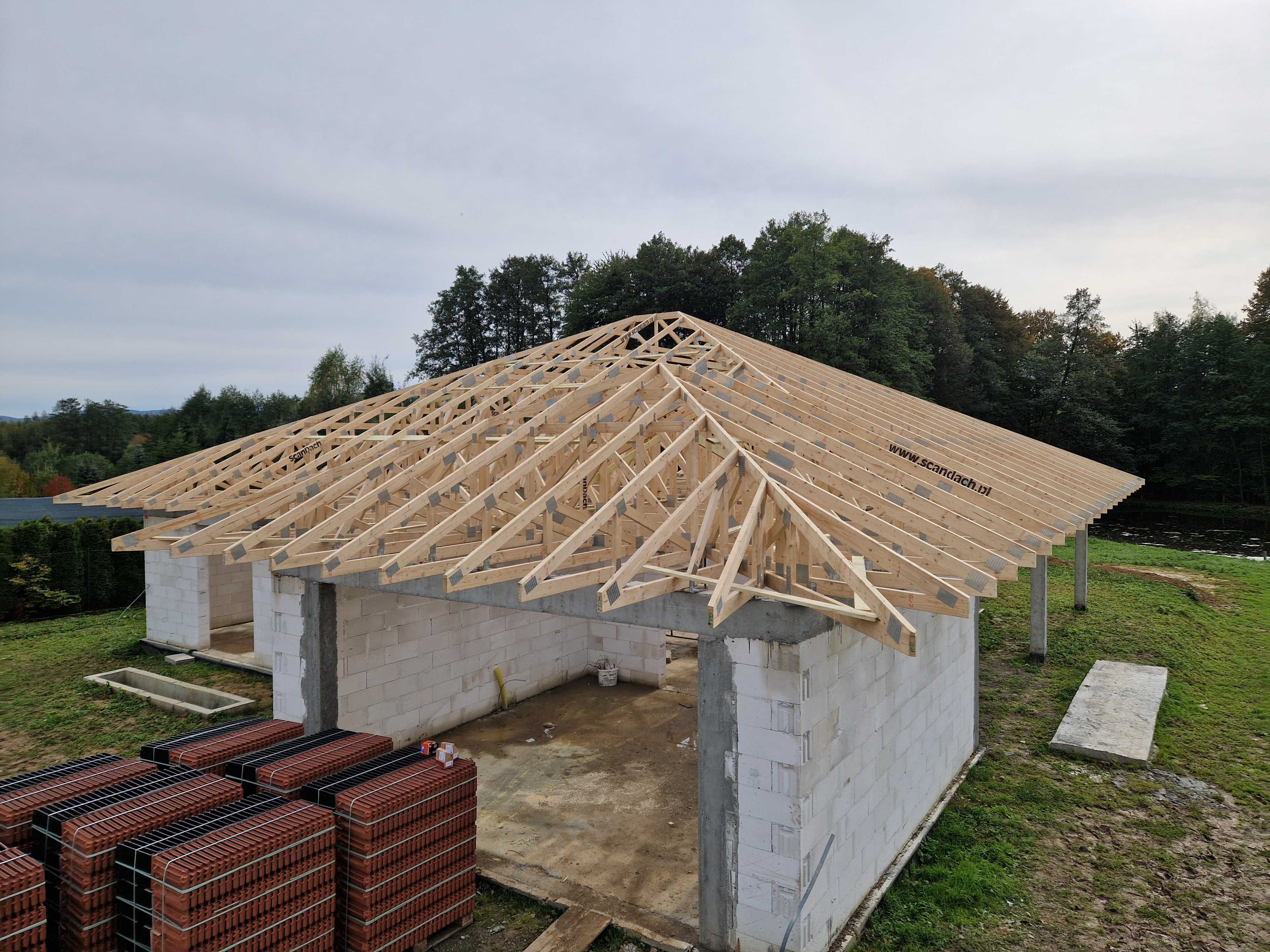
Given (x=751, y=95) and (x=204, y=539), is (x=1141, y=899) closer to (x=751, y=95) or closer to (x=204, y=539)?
(x=204, y=539)

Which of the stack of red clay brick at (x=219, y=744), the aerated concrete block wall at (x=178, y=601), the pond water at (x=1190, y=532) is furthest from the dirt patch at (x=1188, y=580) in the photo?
the aerated concrete block wall at (x=178, y=601)

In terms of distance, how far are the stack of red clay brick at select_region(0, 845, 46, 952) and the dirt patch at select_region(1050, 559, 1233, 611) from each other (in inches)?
869

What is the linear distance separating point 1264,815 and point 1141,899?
2733mm

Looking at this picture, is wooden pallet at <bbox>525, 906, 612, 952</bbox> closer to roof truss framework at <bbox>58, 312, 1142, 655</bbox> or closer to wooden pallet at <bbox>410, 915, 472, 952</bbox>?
wooden pallet at <bbox>410, 915, 472, 952</bbox>

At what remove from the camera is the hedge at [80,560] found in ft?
57.0

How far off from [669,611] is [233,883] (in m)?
3.29

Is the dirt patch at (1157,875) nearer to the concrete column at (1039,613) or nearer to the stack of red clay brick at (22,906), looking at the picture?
the concrete column at (1039,613)

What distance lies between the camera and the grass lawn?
578cm

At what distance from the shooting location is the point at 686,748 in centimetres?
952

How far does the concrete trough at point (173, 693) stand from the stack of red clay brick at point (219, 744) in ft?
14.5

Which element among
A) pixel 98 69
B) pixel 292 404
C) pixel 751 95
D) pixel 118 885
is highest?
pixel 98 69

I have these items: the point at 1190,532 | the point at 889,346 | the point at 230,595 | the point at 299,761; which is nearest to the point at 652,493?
the point at 299,761

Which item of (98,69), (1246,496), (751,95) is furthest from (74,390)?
(1246,496)

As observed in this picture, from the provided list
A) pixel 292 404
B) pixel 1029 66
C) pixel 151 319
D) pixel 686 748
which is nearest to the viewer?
pixel 686 748
